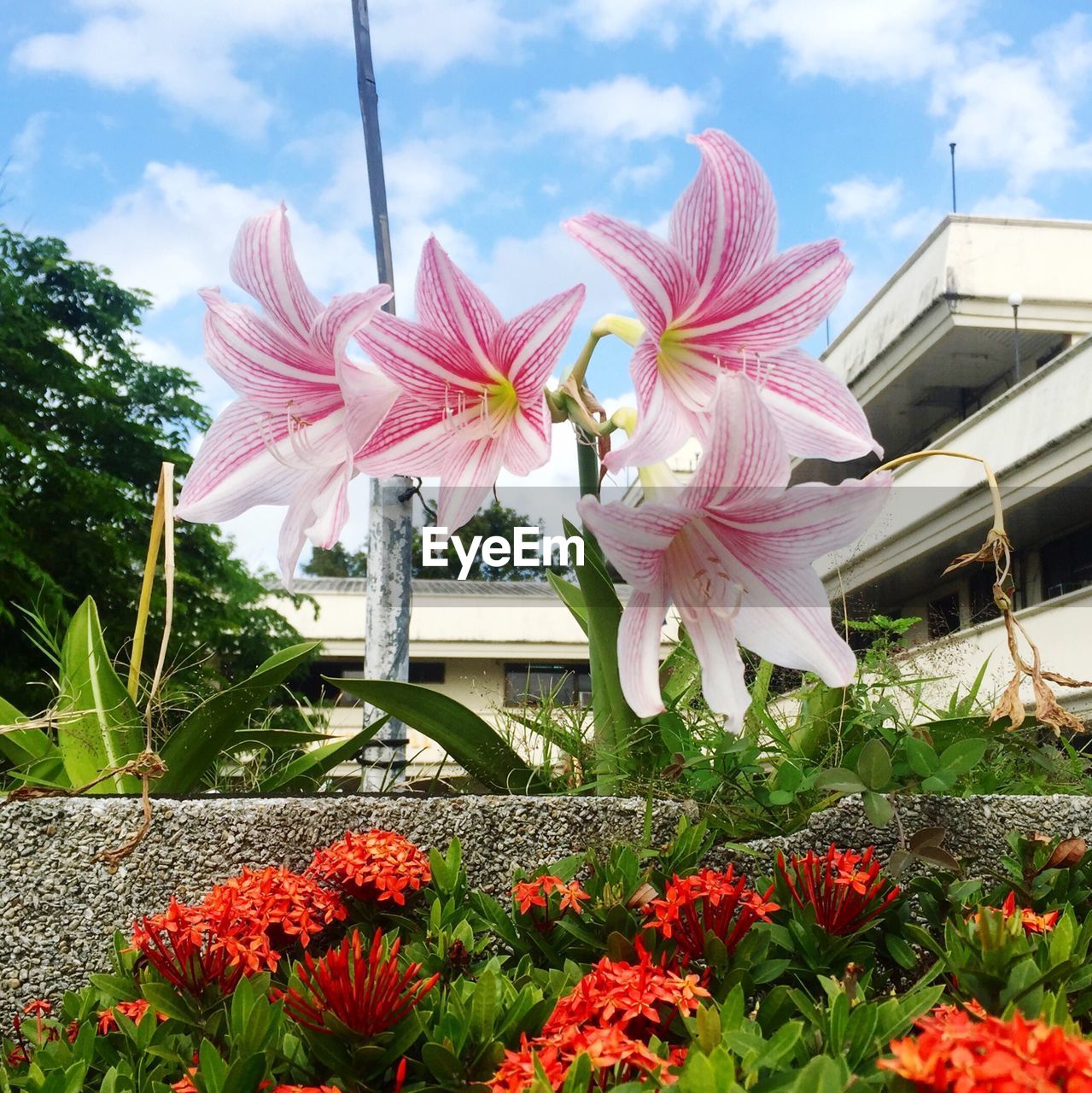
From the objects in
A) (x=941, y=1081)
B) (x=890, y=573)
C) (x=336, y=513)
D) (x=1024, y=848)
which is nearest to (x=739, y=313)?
(x=336, y=513)

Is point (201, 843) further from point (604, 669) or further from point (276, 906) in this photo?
point (604, 669)

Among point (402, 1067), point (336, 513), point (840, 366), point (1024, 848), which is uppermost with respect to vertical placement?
point (840, 366)

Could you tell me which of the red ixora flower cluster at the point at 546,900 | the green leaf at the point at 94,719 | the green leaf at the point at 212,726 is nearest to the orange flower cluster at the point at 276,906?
the red ixora flower cluster at the point at 546,900

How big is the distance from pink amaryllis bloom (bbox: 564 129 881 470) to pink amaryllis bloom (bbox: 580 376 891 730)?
43 millimetres

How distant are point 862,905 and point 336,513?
1.04m

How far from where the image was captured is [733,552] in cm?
76

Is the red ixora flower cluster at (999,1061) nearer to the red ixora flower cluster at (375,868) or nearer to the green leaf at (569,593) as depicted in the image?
the red ixora flower cluster at (375,868)

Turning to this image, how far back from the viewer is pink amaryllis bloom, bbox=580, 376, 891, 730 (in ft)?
2.14

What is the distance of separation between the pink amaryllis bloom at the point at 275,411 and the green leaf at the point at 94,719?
1841 mm

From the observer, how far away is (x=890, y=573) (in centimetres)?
1672

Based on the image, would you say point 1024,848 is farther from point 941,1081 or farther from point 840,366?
point 840,366

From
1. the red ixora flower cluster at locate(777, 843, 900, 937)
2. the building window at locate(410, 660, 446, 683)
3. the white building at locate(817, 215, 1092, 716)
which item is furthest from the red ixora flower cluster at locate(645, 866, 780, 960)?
the building window at locate(410, 660, 446, 683)

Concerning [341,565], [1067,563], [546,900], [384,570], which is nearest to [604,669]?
[546,900]

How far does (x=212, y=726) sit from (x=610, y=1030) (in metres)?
1.66
